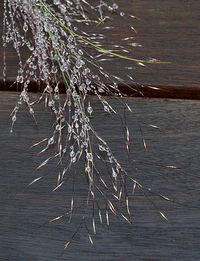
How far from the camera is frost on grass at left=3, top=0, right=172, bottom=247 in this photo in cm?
88

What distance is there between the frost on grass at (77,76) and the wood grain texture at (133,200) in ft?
0.04

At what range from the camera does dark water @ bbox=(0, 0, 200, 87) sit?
2.89 feet

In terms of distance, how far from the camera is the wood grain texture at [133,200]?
2.89 ft

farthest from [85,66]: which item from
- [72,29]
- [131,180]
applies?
[131,180]

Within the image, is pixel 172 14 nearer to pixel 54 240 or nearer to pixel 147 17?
pixel 147 17

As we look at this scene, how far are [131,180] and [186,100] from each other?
127mm

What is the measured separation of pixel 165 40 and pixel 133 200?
21 cm

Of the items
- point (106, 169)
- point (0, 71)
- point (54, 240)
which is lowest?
point (54, 240)

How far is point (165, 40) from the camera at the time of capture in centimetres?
89

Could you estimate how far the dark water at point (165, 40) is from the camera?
88 centimetres

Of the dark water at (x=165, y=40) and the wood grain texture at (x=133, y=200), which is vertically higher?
the dark water at (x=165, y=40)

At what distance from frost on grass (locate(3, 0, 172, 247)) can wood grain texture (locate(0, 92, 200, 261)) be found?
Answer: 0.04ft

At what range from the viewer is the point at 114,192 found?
89 cm

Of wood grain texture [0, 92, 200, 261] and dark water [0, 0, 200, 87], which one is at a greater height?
dark water [0, 0, 200, 87]
